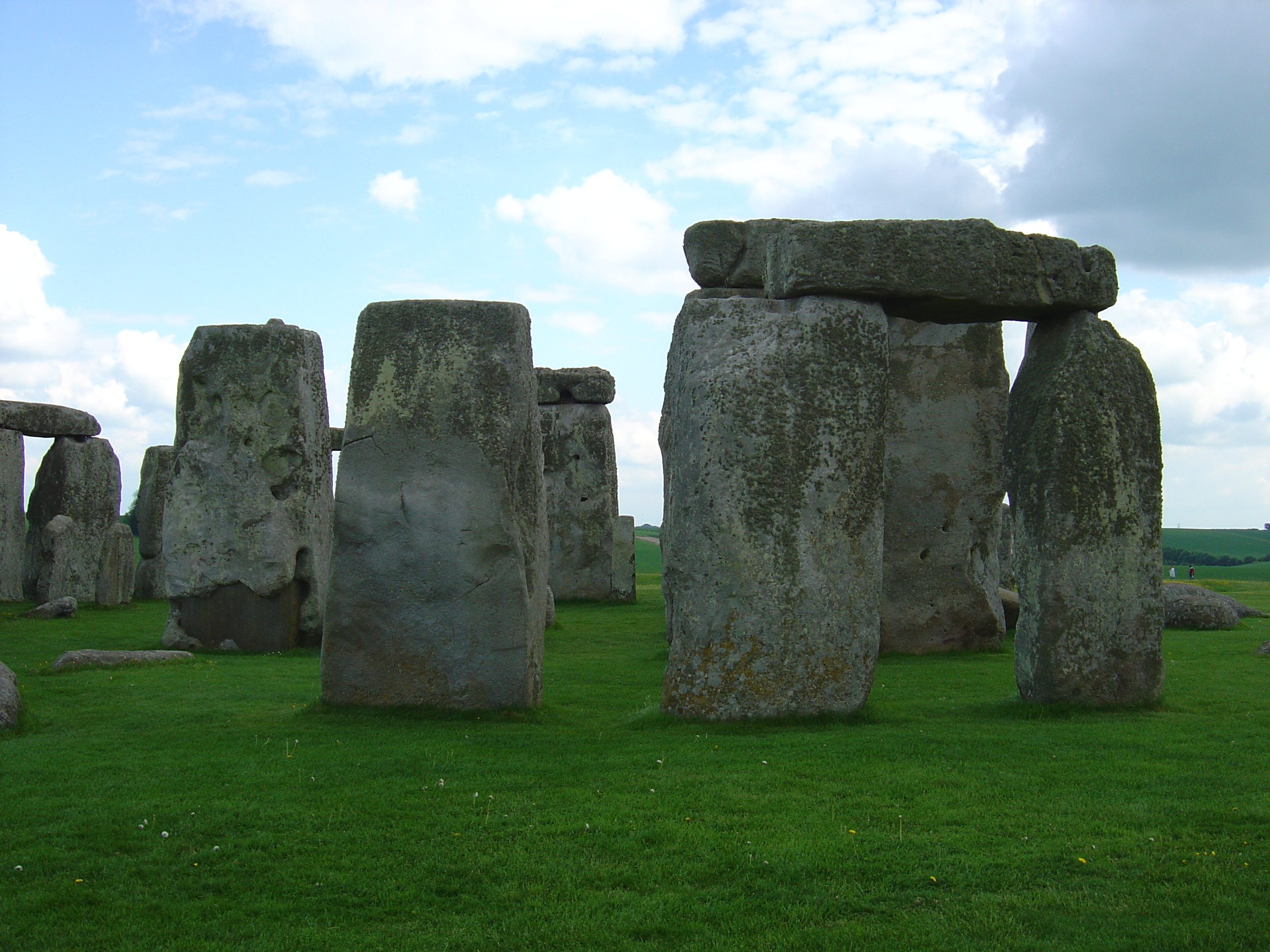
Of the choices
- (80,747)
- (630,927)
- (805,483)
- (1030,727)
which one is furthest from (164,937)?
(1030,727)

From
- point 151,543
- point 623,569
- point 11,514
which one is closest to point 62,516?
point 11,514

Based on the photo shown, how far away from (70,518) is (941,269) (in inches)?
659

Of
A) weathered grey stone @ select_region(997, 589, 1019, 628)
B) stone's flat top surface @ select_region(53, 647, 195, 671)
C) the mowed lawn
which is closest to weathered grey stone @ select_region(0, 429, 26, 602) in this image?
stone's flat top surface @ select_region(53, 647, 195, 671)

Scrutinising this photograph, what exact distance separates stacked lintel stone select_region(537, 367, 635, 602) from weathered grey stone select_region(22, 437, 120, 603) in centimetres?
766

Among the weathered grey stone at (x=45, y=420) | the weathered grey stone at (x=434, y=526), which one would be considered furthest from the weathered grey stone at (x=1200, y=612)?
the weathered grey stone at (x=45, y=420)

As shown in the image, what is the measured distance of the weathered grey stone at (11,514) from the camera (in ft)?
64.5

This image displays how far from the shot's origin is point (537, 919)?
14.6 feet

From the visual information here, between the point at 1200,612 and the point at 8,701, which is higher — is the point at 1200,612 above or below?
above

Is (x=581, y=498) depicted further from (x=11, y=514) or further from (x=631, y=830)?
(x=631, y=830)

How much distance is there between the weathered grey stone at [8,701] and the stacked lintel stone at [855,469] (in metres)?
4.33

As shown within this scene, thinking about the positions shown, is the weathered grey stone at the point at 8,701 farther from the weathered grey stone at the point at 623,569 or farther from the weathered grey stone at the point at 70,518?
the weathered grey stone at the point at 623,569

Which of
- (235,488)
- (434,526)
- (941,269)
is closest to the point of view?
(941,269)

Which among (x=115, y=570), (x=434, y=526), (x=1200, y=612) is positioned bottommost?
(x=1200, y=612)

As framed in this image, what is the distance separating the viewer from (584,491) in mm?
21375
